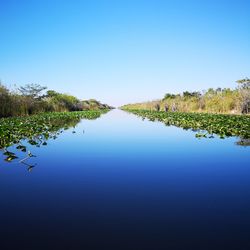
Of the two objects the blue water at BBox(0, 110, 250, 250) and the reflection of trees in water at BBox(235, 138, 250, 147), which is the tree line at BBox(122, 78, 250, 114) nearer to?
the reflection of trees in water at BBox(235, 138, 250, 147)

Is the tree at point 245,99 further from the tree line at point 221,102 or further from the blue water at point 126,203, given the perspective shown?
the blue water at point 126,203

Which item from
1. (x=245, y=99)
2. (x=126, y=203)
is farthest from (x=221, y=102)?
(x=126, y=203)

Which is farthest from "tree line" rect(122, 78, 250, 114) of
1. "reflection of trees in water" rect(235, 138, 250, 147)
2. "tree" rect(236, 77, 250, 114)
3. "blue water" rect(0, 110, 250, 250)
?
"blue water" rect(0, 110, 250, 250)

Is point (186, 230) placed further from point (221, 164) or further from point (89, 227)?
point (221, 164)

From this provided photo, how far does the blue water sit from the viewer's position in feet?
8.48

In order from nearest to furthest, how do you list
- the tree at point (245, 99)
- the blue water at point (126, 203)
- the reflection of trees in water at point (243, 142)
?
the blue water at point (126, 203), the reflection of trees in water at point (243, 142), the tree at point (245, 99)

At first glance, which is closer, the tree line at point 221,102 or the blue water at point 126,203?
the blue water at point 126,203

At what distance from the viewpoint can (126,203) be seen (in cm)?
355

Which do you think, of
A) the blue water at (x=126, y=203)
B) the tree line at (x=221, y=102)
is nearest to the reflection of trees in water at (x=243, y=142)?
the blue water at (x=126, y=203)

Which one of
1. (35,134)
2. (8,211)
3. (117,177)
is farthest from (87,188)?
(35,134)

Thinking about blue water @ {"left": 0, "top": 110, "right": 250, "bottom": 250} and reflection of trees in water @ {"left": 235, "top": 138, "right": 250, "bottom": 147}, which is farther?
reflection of trees in water @ {"left": 235, "top": 138, "right": 250, "bottom": 147}

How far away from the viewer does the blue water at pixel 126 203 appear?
258cm

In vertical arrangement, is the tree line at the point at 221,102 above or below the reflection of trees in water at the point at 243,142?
above

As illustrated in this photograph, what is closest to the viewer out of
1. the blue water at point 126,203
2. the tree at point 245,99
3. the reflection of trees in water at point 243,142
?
the blue water at point 126,203
